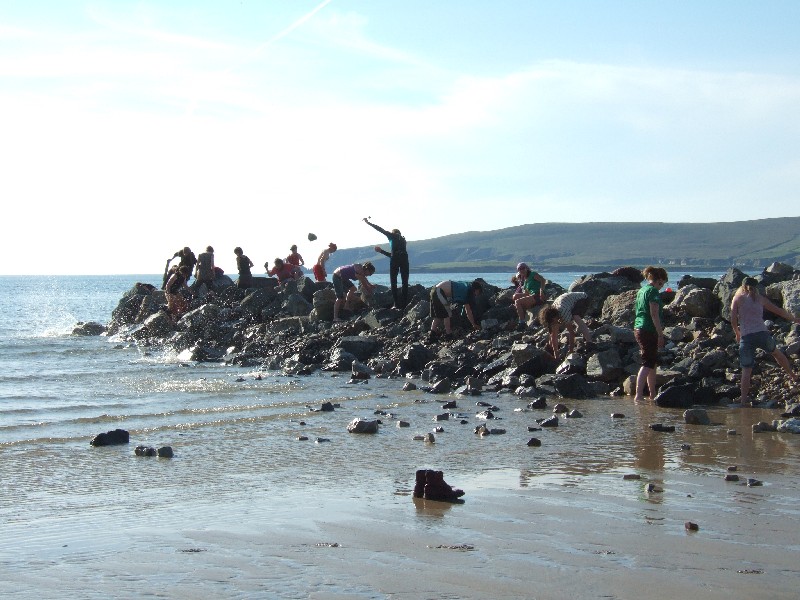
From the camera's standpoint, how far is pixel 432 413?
13.9 meters

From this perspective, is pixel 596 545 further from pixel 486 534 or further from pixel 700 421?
pixel 700 421

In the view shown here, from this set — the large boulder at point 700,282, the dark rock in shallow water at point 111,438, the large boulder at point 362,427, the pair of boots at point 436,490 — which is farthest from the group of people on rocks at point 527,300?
the dark rock in shallow water at point 111,438

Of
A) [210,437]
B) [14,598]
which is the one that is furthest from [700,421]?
[14,598]

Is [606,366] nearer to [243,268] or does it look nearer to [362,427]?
[362,427]

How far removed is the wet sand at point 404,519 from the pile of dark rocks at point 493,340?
3618 millimetres

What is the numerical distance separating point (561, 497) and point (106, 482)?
4152 mm

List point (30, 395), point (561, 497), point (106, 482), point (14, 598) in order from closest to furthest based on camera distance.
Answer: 1. point (14, 598)
2. point (561, 497)
3. point (106, 482)
4. point (30, 395)

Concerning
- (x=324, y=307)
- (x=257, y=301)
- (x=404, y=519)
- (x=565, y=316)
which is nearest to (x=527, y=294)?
(x=565, y=316)

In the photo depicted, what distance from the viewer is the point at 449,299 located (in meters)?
20.4

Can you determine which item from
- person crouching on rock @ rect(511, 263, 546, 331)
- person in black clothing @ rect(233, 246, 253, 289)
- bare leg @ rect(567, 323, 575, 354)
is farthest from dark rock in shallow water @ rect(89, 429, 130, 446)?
person in black clothing @ rect(233, 246, 253, 289)

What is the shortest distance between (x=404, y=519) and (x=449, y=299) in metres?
13.3

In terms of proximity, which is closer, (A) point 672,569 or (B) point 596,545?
(A) point 672,569

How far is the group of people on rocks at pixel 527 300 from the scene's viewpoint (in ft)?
43.3

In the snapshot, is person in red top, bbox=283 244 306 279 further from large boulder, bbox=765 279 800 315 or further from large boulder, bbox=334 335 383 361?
large boulder, bbox=765 279 800 315
